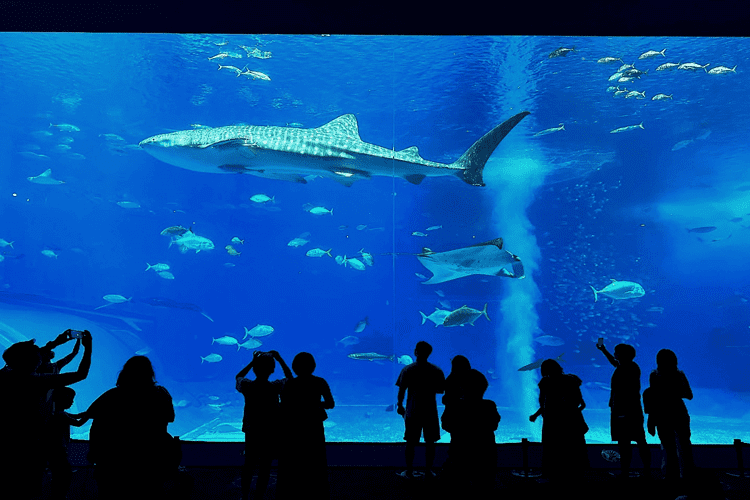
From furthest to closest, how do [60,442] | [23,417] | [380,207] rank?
[380,207] < [60,442] < [23,417]

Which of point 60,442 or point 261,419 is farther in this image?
point 261,419

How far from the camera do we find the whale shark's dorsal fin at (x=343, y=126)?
306 inches

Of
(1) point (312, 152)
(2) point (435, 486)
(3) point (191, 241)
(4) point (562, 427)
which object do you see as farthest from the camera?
(3) point (191, 241)

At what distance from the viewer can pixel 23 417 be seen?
2525 millimetres

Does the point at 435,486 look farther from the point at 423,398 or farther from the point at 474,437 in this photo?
the point at 474,437

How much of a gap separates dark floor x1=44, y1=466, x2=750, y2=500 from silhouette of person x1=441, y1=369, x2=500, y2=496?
13 centimetres

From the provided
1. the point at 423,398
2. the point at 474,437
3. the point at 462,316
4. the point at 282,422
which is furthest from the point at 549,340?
the point at 282,422

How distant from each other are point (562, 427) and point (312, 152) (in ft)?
18.5

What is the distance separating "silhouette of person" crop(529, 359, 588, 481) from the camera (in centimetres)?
328

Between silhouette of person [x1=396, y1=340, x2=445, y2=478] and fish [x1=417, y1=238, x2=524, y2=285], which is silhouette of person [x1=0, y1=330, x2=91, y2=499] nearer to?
silhouette of person [x1=396, y1=340, x2=445, y2=478]

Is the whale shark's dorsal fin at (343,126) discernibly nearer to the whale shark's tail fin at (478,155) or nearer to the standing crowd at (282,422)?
the whale shark's tail fin at (478,155)

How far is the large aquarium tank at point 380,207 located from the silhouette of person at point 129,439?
558 cm

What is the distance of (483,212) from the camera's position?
18.8 meters

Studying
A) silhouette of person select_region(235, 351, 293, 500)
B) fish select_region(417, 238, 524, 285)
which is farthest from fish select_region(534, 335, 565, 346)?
silhouette of person select_region(235, 351, 293, 500)
